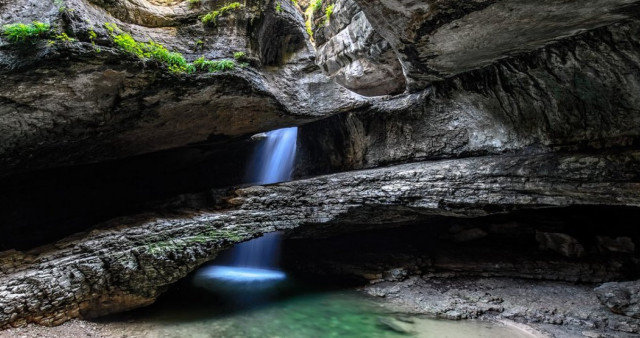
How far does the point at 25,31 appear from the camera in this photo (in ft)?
14.8

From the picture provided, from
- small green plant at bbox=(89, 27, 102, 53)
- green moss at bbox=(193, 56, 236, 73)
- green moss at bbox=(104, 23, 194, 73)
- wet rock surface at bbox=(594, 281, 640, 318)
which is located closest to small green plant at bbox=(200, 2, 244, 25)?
green moss at bbox=(193, 56, 236, 73)

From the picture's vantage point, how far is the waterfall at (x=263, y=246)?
33.2ft

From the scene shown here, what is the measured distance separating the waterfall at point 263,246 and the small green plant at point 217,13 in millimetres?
5881

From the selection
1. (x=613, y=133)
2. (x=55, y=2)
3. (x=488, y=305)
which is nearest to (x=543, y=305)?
(x=488, y=305)

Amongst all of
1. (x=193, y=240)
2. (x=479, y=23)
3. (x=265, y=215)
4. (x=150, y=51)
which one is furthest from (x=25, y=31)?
(x=479, y=23)

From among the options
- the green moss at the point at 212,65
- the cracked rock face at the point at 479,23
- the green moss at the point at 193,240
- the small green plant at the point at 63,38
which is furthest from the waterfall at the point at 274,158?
the small green plant at the point at 63,38

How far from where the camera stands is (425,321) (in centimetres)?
632

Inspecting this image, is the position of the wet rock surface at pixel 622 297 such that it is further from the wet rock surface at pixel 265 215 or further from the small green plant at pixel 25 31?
the small green plant at pixel 25 31

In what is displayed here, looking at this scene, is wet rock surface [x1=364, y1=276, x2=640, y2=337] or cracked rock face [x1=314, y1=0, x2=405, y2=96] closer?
wet rock surface [x1=364, y1=276, x2=640, y2=337]

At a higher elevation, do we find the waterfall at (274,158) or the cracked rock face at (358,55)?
the cracked rock face at (358,55)

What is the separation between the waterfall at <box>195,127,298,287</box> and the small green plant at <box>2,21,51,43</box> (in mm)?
6954

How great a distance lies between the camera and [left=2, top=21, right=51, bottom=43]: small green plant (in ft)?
14.6

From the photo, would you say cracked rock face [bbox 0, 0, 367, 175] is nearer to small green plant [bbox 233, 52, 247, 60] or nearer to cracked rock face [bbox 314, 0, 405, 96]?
small green plant [bbox 233, 52, 247, 60]

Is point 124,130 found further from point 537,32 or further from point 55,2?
point 537,32
